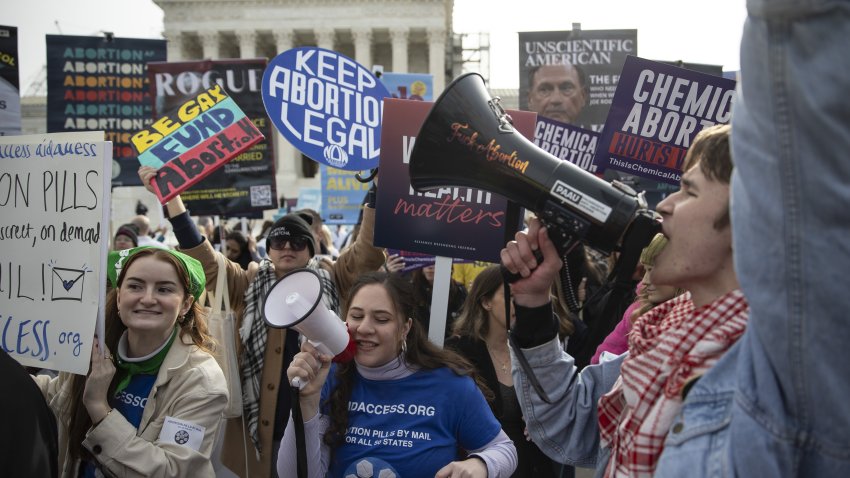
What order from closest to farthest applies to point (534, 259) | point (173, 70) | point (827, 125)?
point (827, 125) → point (534, 259) → point (173, 70)

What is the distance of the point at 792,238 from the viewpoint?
0.85m

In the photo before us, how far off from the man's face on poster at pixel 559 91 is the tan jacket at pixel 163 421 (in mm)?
7584

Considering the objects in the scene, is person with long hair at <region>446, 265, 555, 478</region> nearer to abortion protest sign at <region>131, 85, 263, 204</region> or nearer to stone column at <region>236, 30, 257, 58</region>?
abortion protest sign at <region>131, 85, 263, 204</region>

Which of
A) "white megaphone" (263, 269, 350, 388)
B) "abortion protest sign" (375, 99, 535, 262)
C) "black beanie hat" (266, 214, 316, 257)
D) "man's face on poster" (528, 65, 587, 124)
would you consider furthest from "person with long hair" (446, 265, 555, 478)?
"man's face on poster" (528, 65, 587, 124)

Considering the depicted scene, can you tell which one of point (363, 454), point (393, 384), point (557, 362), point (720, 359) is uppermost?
point (720, 359)

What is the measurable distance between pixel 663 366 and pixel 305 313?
1.02 m

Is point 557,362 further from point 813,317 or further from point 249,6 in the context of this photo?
point 249,6

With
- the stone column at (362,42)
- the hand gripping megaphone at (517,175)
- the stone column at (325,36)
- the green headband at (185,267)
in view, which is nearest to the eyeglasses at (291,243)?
the green headband at (185,267)

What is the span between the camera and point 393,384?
7.99ft

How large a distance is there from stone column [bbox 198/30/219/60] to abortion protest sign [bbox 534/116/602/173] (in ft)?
130

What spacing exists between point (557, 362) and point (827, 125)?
1.05 meters

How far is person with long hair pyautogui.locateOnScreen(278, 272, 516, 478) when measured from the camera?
224 cm

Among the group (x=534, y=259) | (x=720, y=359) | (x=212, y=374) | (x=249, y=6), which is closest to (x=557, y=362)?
(x=534, y=259)

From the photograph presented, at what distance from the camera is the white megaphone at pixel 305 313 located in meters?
1.95
